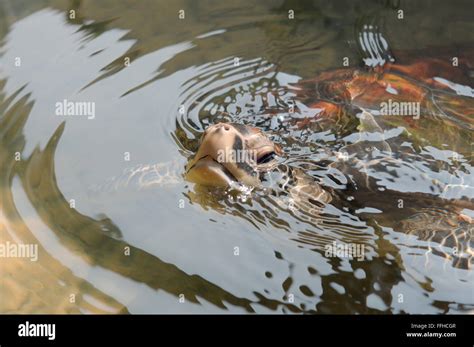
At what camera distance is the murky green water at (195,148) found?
345cm

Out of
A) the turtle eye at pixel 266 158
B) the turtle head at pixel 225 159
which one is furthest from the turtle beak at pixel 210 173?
the turtle eye at pixel 266 158

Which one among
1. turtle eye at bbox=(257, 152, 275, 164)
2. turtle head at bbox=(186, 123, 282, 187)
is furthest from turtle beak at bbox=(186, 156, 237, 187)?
turtle eye at bbox=(257, 152, 275, 164)

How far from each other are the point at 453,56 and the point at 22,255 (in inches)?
175

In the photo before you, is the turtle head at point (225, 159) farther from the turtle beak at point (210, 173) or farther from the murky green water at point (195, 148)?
the murky green water at point (195, 148)

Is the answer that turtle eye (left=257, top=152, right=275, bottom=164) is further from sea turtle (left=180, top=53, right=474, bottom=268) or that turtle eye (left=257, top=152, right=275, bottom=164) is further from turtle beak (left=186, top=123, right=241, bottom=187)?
turtle beak (left=186, top=123, right=241, bottom=187)

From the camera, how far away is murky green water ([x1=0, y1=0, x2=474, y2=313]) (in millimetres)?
3447

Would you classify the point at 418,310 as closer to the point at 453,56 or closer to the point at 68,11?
the point at 453,56

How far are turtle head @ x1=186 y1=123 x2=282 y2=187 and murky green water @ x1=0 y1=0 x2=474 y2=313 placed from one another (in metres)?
0.11

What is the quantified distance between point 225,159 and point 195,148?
0.53 m

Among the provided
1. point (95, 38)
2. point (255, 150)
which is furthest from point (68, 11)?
point (255, 150)

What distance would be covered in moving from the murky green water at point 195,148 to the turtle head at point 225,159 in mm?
110

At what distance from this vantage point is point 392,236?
12.4 feet

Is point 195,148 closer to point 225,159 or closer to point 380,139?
point 225,159
